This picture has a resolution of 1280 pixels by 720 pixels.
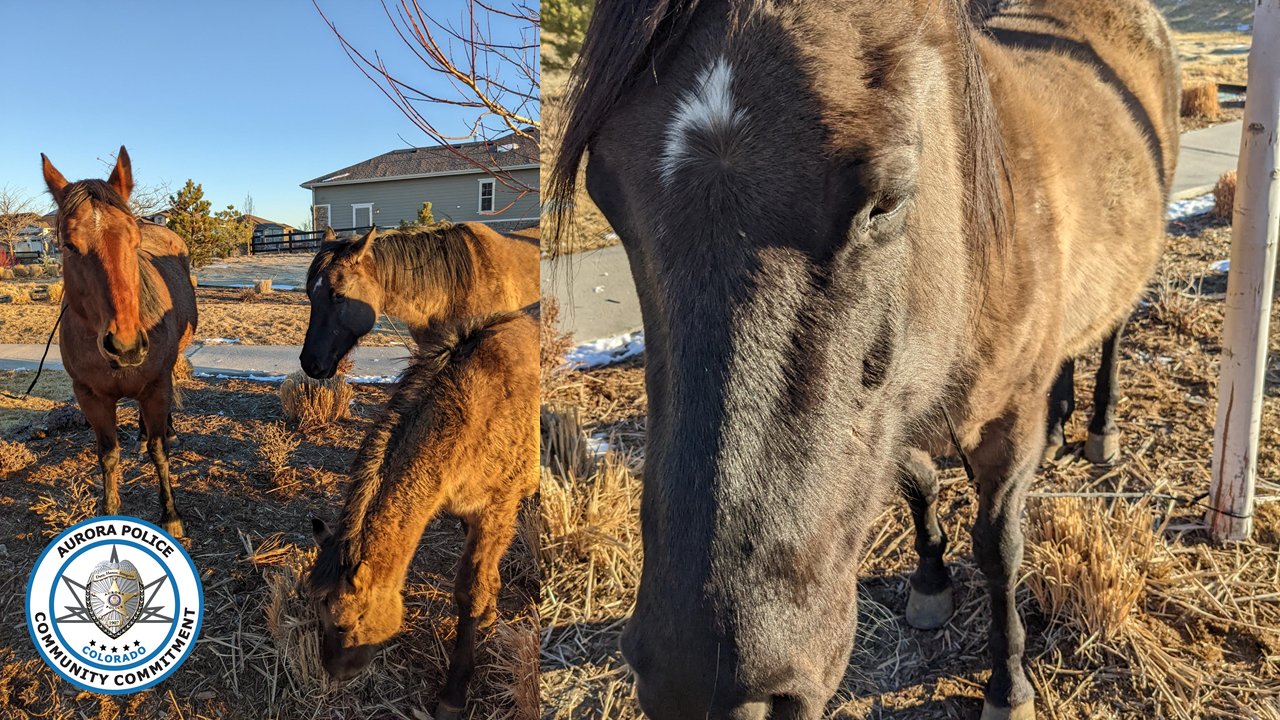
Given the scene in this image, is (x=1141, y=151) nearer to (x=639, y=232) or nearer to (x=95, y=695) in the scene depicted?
(x=639, y=232)

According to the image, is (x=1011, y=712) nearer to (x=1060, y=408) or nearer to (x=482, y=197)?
(x=1060, y=408)

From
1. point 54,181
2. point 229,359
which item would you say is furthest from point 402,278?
point 54,181

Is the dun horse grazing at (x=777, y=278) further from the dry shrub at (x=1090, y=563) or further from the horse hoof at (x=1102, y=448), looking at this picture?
the horse hoof at (x=1102, y=448)

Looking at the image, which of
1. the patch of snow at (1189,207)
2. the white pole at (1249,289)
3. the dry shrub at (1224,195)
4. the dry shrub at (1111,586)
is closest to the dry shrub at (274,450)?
the dry shrub at (1111,586)

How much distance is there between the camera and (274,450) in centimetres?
190

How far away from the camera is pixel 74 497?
5.93 feet

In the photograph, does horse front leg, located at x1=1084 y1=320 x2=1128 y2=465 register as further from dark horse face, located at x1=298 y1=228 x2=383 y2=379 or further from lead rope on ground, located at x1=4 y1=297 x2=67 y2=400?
lead rope on ground, located at x1=4 y1=297 x2=67 y2=400

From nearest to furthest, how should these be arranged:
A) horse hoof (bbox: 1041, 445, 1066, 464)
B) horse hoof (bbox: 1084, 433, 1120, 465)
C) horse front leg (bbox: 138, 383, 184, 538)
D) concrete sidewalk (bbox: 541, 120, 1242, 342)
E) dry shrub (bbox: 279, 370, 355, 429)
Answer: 1. horse front leg (bbox: 138, 383, 184, 538)
2. dry shrub (bbox: 279, 370, 355, 429)
3. concrete sidewalk (bbox: 541, 120, 1242, 342)
4. horse hoof (bbox: 1084, 433, 1120, 465)
5. horse hoof (bbox: 1041, 445, 1066, 464)

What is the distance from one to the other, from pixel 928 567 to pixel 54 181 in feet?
9.02

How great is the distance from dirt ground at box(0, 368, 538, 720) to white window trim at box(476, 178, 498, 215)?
0.63 m

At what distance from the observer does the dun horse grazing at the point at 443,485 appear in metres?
1.86

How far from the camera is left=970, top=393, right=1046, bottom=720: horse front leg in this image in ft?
6.40

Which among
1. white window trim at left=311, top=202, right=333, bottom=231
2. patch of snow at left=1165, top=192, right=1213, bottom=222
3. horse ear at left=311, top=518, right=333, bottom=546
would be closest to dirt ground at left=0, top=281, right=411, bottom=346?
white window trim at left=311, top=202, right=333, bottom=231

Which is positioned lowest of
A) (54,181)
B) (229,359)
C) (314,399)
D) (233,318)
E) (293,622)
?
(293,622)
